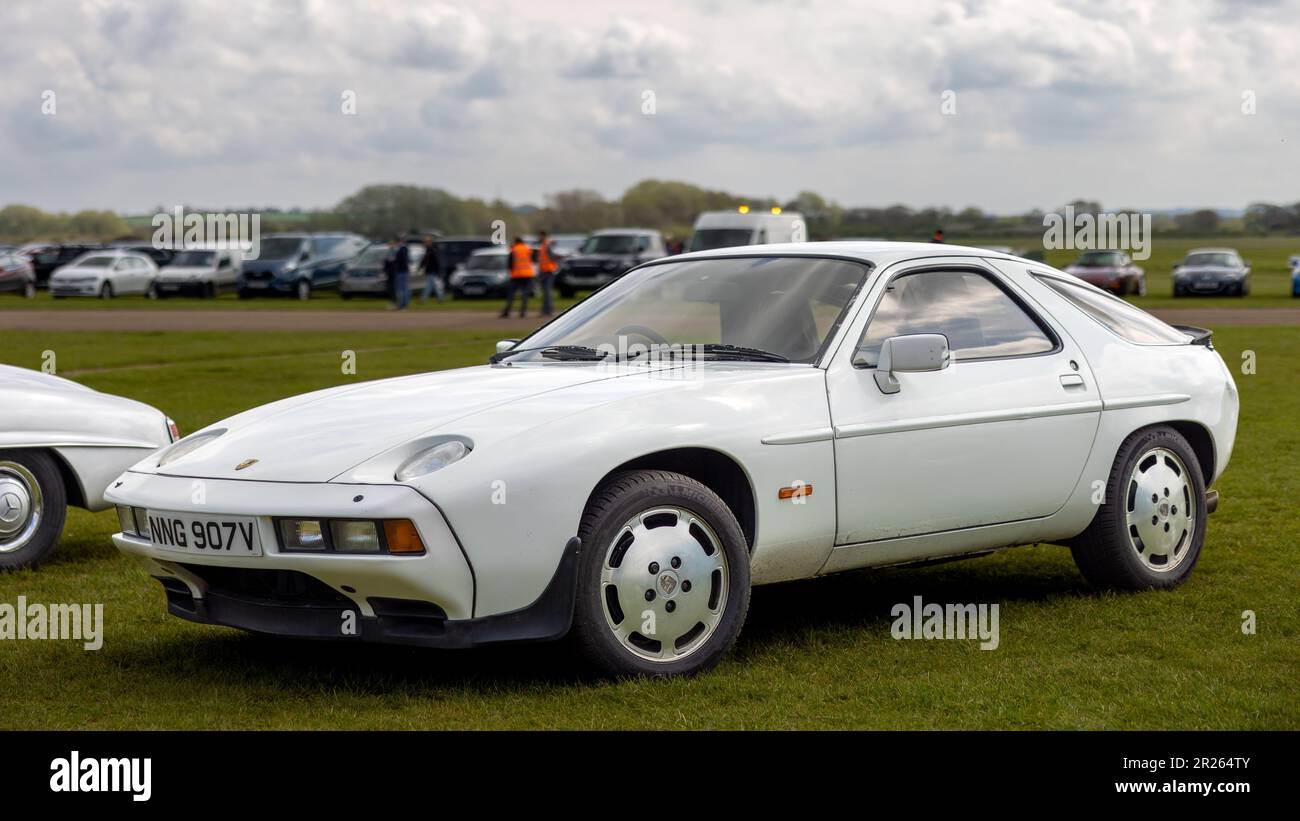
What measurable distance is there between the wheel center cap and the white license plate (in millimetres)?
1254

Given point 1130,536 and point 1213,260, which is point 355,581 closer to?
point 1130,536

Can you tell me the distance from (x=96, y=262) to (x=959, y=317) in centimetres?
4017

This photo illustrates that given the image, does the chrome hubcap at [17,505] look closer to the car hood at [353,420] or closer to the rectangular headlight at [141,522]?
the car hood at [353,420]

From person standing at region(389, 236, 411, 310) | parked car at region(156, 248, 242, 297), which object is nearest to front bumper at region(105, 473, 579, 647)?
person standing at region(389, 236, 411, 310)

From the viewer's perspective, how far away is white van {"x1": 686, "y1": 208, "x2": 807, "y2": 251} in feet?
121

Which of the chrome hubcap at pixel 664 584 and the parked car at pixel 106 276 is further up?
the parked car at pixel 106 276

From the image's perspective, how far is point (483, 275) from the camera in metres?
41.0

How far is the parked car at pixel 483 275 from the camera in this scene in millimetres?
40938

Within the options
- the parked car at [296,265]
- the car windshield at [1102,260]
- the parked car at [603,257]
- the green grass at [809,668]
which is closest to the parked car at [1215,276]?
the car windshield at [1102,260]

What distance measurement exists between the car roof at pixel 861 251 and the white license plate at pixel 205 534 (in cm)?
227

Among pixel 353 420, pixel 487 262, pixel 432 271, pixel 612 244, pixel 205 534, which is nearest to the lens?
pixel 205 534

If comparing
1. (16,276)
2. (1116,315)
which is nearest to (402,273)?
(16,276)

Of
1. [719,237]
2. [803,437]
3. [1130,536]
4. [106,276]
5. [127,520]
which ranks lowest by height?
[1130,536]

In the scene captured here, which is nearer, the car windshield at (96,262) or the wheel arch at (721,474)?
the wheel arch at (721,474)
